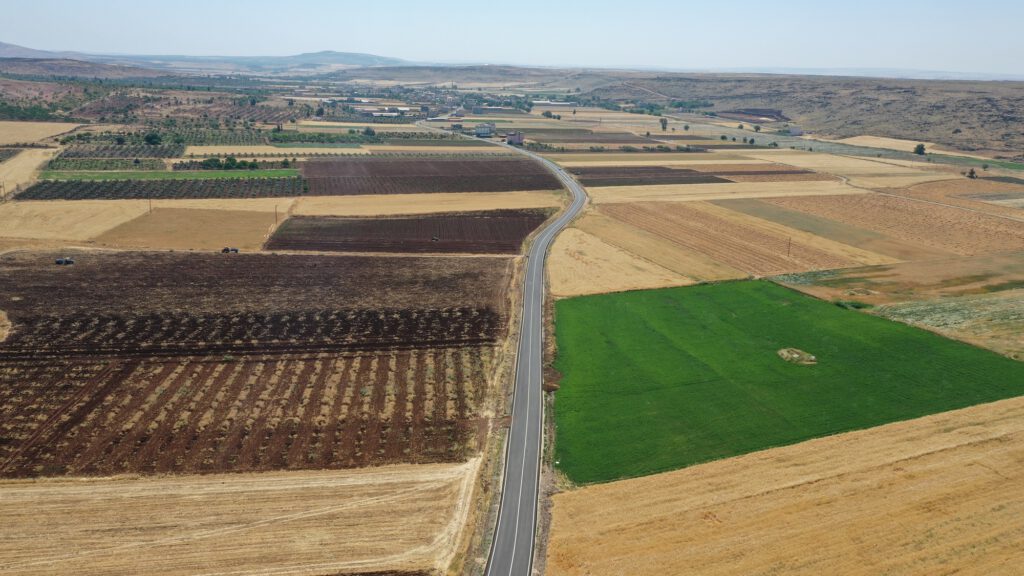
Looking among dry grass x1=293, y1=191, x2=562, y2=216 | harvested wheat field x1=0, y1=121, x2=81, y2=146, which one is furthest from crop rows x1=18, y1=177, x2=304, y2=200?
harvested wheat field x1=0, y1=121, x2=81, y2=146

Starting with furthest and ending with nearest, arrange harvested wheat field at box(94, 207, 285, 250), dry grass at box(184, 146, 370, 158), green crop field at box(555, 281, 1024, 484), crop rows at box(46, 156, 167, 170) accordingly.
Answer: dry grass at box(184, 146, 370, 158) → crop rows at box(46, 156, 167, 170) → harvested wheat field at box(94, 207, 285, 250) → green crop field at box(555, 281, 1024, 484)

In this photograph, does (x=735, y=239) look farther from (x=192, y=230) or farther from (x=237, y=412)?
(x=192, y=230)

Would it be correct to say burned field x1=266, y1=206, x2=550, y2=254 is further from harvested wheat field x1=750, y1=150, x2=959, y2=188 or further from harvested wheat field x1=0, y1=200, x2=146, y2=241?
harvested wheat field x1=750, y1=150, x2=959, y2=188

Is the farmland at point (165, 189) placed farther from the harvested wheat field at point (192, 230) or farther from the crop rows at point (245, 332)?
the crop rows at point (245, 332)

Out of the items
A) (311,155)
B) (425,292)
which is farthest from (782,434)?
(311,155)

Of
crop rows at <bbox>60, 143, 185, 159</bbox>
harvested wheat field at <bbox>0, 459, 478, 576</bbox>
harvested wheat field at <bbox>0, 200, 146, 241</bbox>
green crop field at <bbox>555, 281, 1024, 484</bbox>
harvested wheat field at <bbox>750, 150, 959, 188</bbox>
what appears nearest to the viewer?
harvested wheat field at <bbox>0, 459, 478, 576</bbox>

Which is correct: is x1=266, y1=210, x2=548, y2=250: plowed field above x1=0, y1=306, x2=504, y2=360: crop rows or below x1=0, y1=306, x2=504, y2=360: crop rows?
above

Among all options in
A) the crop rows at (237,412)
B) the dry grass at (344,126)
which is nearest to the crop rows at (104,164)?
the dry grass at (344,126)
